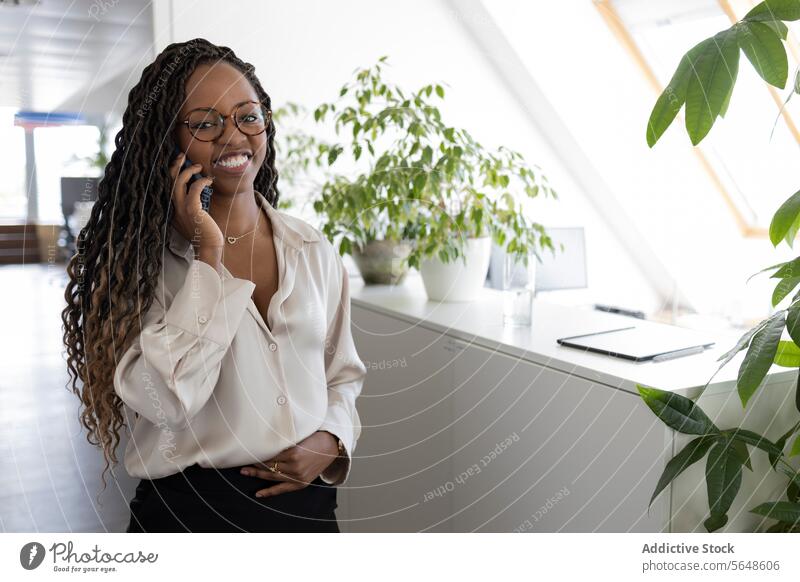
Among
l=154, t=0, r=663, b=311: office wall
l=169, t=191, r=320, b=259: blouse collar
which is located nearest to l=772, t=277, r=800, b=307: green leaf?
l=169, t=191, r=320, b=259: blouse collar

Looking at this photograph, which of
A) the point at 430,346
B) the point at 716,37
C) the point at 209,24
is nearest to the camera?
the point at 716,37

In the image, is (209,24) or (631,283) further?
(631,283)

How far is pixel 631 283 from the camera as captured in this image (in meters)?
3.78

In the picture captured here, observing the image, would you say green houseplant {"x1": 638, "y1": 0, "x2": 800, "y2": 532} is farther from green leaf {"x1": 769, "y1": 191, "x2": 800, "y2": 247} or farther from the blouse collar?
the blouse collar

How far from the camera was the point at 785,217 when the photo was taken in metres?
0.92

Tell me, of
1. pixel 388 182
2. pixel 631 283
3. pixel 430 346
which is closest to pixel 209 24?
pixel 388 182

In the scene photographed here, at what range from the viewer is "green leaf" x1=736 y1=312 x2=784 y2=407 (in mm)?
852

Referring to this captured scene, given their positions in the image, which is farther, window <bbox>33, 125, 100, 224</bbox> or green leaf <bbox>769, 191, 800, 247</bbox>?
window <bbox>33, 125, 100, 224</bbox>

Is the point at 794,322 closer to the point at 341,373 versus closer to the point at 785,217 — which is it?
the point at 785,217

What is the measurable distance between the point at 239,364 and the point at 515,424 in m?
0.56

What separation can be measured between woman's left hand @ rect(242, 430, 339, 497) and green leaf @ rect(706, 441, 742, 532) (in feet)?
1.58

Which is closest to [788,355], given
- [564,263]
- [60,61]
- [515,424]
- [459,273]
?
[515,424]

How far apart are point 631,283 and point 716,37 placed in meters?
3.03
